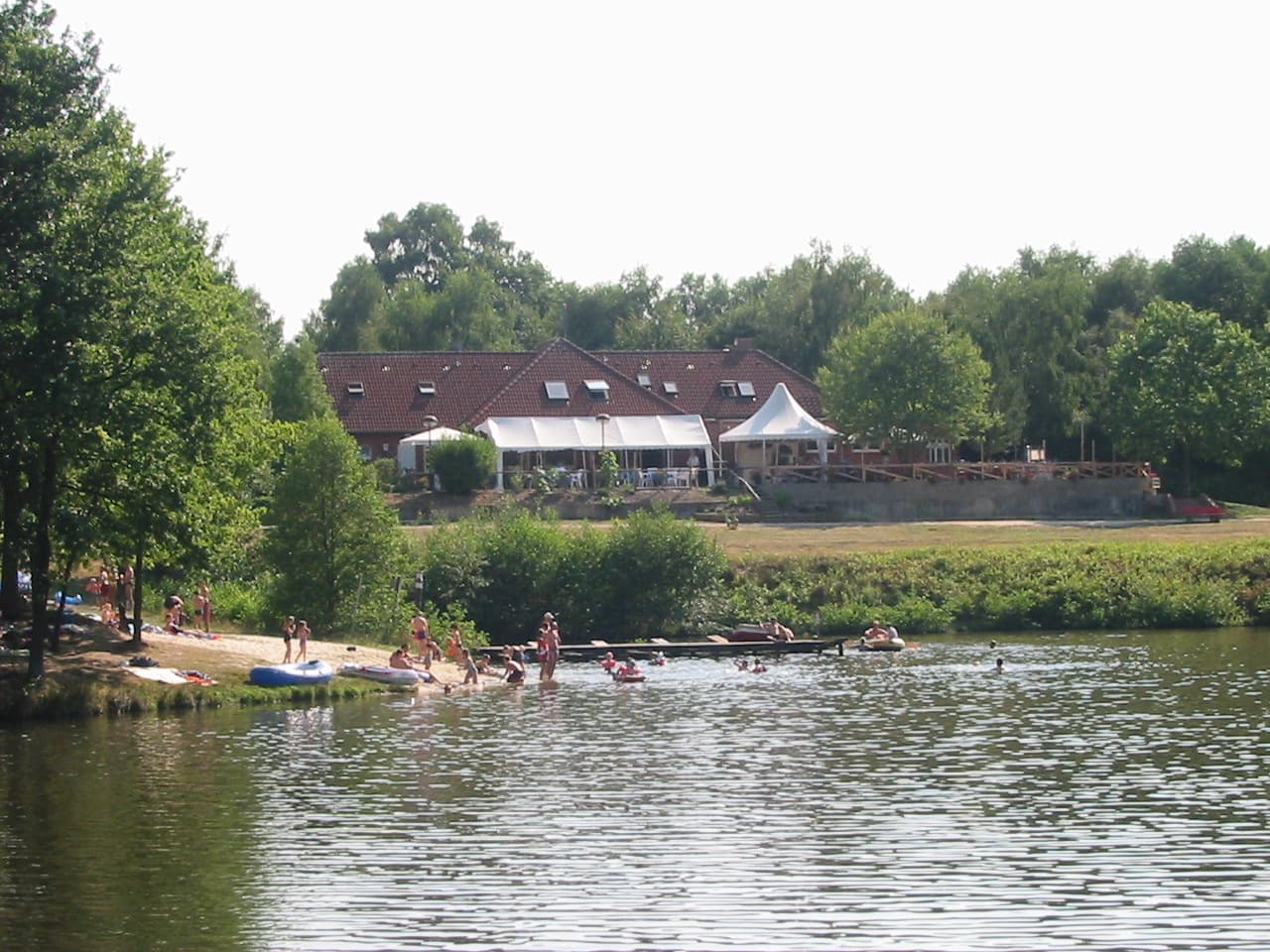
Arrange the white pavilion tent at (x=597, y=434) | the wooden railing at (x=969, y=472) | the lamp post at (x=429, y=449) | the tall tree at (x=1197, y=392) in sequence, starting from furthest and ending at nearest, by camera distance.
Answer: the white pavilion tent at (x=597, y=434), the tall tree at (x=1197, y=392), the wooden railing at (x=969, y=472), the lamp post at (x=429, y=449)

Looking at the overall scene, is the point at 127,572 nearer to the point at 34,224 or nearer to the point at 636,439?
the point at 34,224

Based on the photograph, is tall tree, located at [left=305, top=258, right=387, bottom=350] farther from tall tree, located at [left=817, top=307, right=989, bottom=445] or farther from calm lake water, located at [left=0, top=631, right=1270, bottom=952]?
calm lake water, located at [left=0, top=631, right=1270, bottom=952]

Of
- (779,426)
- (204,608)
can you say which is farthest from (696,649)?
(779,426)

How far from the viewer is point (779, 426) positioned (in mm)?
86312

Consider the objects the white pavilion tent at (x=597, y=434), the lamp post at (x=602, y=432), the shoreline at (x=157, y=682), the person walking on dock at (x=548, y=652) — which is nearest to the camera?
the shoreline at (x=157, y=682)

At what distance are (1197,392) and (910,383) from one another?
1201 cm

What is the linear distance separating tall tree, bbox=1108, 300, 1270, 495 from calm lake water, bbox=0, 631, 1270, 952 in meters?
41.7

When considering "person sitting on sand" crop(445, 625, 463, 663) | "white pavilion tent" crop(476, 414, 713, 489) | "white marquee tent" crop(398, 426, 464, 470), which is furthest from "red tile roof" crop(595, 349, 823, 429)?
"person sitting on sand" crop(445, 625, 463, 663)

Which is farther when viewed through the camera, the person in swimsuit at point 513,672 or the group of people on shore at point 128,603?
the person in swimsuit at point 513,672

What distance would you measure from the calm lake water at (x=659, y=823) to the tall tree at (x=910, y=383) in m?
44.0

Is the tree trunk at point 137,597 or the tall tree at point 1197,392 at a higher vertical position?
the tall tree at point 1197,392

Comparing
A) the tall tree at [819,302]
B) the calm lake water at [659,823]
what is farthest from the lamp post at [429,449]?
the calm lake water at [659,823]

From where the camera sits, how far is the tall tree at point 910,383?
8581cm

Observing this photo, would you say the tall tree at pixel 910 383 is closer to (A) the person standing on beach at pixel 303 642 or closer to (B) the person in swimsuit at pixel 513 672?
(B) the person in swimsuit at pixel 513 672
